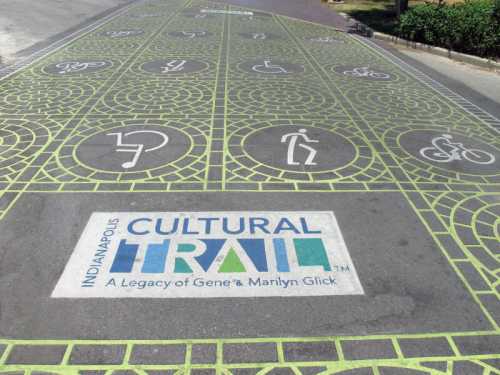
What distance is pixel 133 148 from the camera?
7.48 metres

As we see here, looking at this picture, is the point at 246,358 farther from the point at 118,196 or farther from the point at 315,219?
the point at 118,196

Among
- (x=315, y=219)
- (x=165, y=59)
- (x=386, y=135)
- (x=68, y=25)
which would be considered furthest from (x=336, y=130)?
(x=68, y=25)

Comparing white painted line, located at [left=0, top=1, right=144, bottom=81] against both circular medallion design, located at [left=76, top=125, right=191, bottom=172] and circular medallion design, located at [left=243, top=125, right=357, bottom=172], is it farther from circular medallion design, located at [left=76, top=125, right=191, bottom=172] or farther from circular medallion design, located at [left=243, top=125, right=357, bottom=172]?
circular medallion design, located at [left=243, top=125, right=357, bottom=172]

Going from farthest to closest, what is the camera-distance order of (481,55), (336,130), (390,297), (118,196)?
(481,55)
(336,130)
(118,196)
(390,297)

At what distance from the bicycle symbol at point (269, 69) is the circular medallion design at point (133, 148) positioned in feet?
16.3

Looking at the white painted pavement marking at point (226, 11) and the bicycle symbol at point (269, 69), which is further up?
the white painted pavement marking at point (226, 11)

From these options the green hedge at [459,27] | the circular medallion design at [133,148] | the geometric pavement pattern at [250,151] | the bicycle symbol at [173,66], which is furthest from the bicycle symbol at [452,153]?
the green hedge at [459,27]

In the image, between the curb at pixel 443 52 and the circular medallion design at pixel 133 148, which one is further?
the curb at pixel 443 52

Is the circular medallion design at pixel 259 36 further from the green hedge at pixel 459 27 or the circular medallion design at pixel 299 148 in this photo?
the circular medallion design at pixel 299 148

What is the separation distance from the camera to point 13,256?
4.92m

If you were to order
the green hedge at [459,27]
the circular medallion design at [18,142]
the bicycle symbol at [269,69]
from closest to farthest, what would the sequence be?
the circular medallion design at [18,142]
the bicycle symbol at [269,69]
the green hedge at [459,27]

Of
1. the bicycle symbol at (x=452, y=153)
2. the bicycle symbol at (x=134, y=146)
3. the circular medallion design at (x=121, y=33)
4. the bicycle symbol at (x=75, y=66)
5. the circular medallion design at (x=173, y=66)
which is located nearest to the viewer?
the bicycle symbol at (x=134, y=146)

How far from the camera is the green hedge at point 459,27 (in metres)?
14.3

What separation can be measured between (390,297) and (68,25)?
58.8ft
